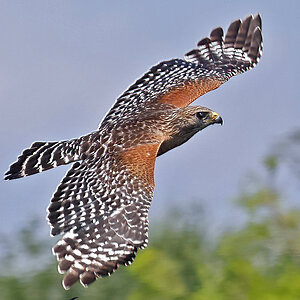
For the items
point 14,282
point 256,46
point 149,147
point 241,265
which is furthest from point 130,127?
point 14,282

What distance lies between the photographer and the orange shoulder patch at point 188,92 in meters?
17.0

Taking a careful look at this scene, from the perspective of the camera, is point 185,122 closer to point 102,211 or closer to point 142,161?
point 142,161

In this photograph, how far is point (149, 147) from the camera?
15.0 meters

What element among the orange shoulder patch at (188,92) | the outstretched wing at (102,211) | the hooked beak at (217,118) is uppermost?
the orange shoulder patch at (188,92)

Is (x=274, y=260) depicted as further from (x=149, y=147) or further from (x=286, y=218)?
(x=149, y=147)

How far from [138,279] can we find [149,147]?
8.43 metres

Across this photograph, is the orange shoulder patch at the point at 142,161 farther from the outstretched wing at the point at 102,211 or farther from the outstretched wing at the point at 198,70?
the outstretched wing at the point at 198,70

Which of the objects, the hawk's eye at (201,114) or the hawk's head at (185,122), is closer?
the hawk's head at (185,122)

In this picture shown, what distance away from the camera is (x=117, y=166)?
1473 cm

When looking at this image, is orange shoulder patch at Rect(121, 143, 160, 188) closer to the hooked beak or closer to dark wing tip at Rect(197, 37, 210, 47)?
the hooked beak

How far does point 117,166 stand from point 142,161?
35 cm

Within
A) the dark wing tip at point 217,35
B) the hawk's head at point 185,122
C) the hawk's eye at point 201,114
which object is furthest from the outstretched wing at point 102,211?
the dark wing tip at point 217,35

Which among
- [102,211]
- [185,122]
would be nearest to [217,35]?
[185,122]

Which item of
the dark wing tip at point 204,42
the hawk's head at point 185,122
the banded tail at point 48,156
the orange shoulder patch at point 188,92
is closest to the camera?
the banded tail at point 48,156
